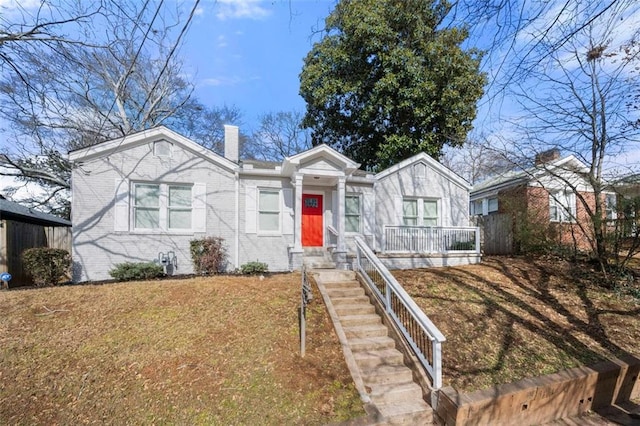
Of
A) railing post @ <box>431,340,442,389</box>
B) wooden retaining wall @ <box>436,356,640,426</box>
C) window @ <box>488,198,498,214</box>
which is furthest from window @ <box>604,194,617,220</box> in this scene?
railing post @ <box>431,340,442,389</box>

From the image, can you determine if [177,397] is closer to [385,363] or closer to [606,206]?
[385,363]

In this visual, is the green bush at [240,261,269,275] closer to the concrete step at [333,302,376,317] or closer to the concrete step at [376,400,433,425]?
the concrete step at [333,302,376,317]

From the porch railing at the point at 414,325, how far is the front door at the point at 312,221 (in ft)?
12.7

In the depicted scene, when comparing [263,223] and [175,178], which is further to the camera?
[263,223]

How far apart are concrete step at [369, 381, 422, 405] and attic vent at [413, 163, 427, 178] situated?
9.31m

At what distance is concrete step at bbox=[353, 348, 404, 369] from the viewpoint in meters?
5.08

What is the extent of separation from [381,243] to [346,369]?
703cm

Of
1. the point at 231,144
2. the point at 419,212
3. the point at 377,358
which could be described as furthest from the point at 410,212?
the point at 377,358

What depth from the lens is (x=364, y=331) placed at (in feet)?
19.0

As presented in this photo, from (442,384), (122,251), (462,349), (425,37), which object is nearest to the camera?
(442,384)

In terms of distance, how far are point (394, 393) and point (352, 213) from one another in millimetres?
7626

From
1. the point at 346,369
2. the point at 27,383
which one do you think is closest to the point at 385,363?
the point at 346,369

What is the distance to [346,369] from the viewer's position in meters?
4.86

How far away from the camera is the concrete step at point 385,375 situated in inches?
189
